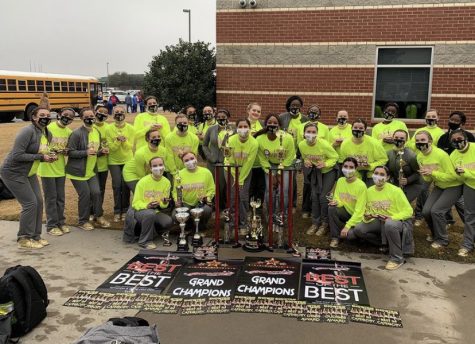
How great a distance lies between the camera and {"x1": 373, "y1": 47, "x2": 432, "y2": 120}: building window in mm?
11047

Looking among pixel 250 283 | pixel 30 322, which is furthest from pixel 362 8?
pixel 30 322

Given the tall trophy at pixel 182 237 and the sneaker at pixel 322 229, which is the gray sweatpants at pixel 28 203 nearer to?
the tall trophy at pixel 182 237

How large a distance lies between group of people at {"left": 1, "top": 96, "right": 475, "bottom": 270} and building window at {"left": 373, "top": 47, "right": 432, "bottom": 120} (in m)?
3.49

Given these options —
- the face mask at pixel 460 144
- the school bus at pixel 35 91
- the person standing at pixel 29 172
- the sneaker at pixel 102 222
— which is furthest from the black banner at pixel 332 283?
the school bus at pixel 35 91

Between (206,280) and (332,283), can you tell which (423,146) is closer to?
(332,283)

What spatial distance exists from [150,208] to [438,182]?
14.4 ft

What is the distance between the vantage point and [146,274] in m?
5.76

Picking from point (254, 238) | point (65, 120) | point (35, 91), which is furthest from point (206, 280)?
point (35, 91)

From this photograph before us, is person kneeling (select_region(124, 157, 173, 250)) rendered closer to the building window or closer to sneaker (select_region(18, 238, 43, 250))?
sneaker (select_region(18, 238, 43, 250))

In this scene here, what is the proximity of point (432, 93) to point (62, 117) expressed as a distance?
336 inches

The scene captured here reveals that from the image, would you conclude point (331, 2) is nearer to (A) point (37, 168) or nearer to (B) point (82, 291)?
(A) point (37, 168)

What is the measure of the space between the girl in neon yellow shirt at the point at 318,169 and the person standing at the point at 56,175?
12.7ft

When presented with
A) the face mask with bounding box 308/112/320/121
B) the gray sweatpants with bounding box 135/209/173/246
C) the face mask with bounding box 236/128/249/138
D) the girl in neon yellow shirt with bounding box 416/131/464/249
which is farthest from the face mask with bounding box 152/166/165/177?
the girl in neon yellow shirt with bounding box 416/131/464/249

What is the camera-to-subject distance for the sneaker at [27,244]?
6.75m
